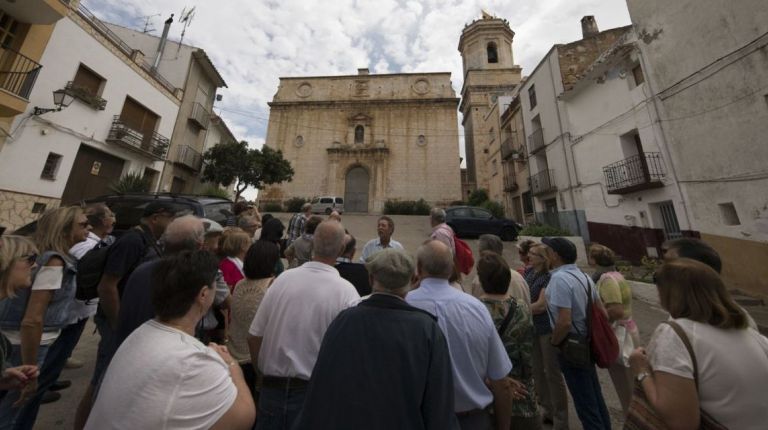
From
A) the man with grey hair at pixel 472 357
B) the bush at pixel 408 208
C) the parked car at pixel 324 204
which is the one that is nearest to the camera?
the man with grey hair at pixel 472 357

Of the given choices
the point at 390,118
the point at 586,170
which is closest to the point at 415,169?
the point at 390,118

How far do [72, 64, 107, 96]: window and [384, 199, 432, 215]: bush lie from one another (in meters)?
16.6

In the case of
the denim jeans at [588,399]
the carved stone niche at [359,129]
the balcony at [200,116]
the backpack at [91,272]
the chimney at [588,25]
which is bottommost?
the denim jeans at [588,399]

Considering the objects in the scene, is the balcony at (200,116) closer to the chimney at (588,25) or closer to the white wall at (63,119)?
the white wall at (63,119)

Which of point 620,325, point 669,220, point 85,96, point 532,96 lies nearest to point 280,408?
point 620,325

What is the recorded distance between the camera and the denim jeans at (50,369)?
200 centimetres

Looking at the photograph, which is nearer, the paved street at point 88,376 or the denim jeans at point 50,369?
the denim jeans at point 50,369

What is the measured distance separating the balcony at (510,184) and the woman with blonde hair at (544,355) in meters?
15.7

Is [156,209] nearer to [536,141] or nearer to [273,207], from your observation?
[536,141]

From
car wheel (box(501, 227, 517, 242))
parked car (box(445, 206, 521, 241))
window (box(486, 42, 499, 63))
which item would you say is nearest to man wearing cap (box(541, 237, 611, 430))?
parked car (box(445, 206, 521, 241))

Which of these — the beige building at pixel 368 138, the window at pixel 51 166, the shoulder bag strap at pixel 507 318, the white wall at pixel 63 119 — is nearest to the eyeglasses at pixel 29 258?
the shoulder bag strap at pixel 507 318

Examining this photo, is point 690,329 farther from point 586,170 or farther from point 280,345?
point 586,170

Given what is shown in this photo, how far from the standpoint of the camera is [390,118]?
26.1m

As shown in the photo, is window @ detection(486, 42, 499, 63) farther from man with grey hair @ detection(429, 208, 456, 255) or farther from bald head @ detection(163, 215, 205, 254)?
bald head @ detection(163, 215, 205, 254)
